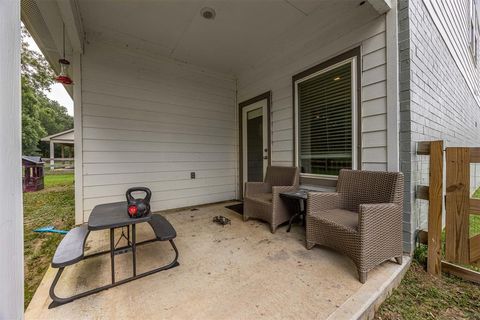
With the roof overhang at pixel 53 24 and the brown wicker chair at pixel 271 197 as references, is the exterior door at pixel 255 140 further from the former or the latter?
the roof overhang at pixel 53 24

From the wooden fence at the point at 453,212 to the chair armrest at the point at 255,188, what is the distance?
1931mm

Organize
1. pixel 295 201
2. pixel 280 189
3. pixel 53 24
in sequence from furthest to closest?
pixel 295 201 → pixel 280 189 → pixel 53 24

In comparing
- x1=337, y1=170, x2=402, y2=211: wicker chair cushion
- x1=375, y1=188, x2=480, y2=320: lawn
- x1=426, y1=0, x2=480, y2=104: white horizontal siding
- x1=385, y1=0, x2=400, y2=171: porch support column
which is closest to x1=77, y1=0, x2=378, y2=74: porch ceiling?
x1=385, y1=0, x2=400, y2=171: porch support column

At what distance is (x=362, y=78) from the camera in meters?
2.33

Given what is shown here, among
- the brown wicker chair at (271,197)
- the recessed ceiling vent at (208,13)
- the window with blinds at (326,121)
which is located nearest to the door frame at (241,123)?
the brown wicker chair at (271,197)

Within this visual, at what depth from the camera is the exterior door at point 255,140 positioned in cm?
388

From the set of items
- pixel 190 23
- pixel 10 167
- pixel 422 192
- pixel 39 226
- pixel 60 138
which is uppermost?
pixel 190 23

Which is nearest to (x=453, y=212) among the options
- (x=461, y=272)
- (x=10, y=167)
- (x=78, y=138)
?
(x=461, y=272)

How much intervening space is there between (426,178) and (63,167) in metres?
16.2

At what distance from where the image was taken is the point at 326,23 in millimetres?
2742

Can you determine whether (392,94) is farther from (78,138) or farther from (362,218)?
(78,138)

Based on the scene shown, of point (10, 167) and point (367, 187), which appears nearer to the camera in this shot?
point (10, 167)

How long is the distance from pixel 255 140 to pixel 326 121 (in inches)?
64.0

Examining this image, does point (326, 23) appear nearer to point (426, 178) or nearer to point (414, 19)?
point (414, 19)
